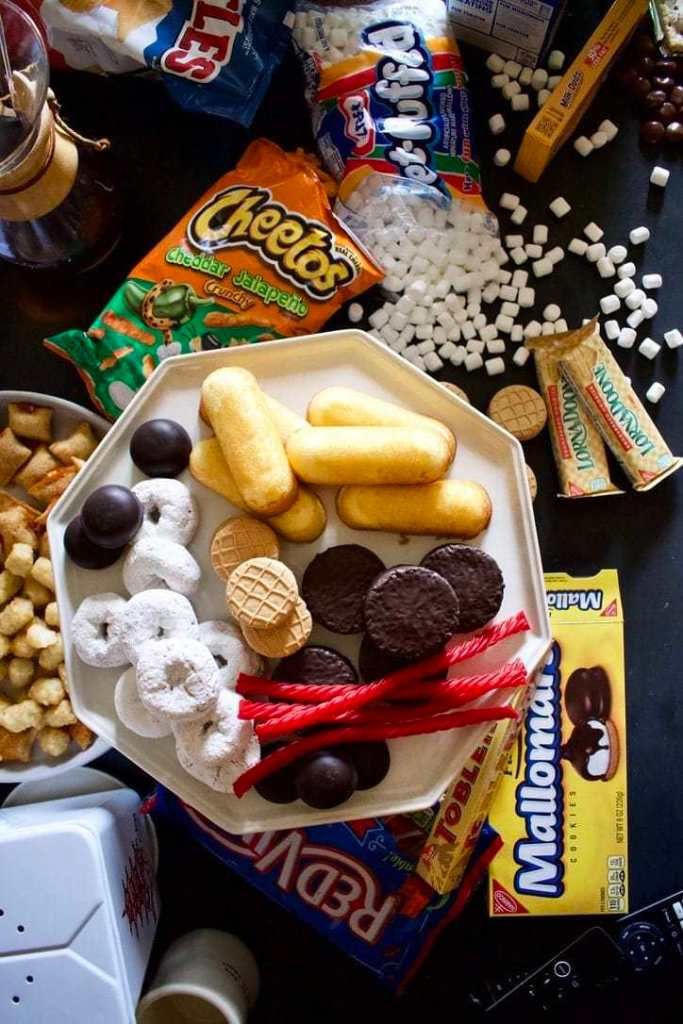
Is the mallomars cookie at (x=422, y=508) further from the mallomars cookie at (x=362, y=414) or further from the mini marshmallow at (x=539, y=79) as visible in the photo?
the mini marshmallow at (x=539, y=79)

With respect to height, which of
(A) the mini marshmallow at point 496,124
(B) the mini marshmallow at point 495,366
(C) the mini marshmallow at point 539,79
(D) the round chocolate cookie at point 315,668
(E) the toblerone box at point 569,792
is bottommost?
(E) the toblerone box at point 569,792

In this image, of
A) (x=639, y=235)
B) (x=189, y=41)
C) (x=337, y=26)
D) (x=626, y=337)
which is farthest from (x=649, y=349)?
(x=189, y=41)

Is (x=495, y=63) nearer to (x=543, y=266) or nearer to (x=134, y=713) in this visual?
(x=543, y=266)

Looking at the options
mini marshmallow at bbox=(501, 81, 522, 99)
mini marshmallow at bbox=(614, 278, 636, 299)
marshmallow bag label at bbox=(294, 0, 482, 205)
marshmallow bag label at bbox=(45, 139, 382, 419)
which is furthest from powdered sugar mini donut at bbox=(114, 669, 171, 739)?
mini marshmallow at bbox=(501, 81, 522, 99)

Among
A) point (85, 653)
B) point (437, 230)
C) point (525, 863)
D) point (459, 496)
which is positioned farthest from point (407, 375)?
point (525, 863)

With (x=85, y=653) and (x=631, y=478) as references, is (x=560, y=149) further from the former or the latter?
(x=85, y=653)

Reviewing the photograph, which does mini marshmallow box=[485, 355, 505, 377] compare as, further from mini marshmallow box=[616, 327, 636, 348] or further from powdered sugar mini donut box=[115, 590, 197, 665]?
powdered sugar mini donut box=[115, 590, 197, 665]

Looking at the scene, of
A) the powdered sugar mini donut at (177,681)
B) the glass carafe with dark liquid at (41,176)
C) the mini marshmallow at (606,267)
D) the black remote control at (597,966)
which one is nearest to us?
the powdered sugar mini donut at (177,681)

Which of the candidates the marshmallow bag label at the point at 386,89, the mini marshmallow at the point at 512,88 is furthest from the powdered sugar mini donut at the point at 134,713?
the mini marshmallow at the point at 512,88
